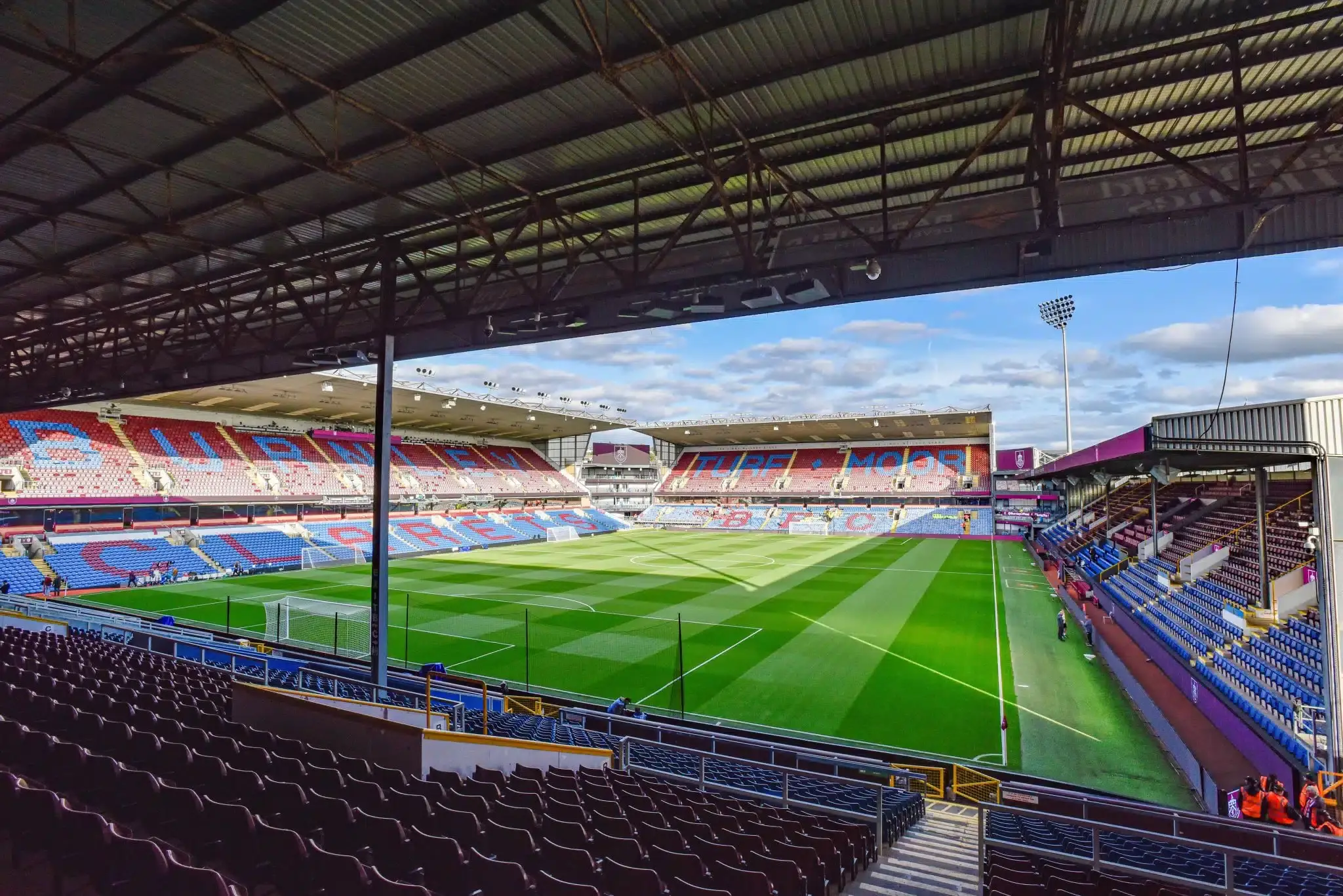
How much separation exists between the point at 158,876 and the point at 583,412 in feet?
165

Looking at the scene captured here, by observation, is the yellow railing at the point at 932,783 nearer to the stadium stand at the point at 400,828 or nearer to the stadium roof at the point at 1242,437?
the stadium stand at the point at 400,828

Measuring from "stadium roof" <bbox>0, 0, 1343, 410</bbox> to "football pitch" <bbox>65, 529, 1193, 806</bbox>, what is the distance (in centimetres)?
815

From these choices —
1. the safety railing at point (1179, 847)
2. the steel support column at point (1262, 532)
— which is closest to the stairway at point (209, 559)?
the safety railing at point (1179, 847)

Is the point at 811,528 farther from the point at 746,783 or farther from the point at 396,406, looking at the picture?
the point at 746,783

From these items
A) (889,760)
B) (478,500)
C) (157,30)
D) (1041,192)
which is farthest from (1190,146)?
(478,500)

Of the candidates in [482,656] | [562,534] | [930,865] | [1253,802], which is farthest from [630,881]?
[562,534]

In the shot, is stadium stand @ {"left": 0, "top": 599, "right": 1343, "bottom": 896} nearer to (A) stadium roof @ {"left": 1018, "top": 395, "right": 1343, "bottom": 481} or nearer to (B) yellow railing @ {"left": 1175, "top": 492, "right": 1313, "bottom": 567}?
(A) stadium roof @ {"left": 1018, "top": 395, "right": 1343, "bottom": 481}

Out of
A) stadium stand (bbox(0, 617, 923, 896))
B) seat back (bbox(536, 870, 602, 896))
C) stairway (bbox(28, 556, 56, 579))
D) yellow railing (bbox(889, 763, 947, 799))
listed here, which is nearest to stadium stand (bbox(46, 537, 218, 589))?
stairway (bbox(28, 556, 56, 579))

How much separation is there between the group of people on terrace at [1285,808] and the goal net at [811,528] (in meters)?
46.9

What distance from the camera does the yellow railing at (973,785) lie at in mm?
9406

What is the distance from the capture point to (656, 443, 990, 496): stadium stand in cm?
5784

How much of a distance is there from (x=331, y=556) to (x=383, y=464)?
31270mm

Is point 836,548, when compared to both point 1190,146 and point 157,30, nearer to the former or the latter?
point 1190,146

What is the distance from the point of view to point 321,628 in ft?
62.5
